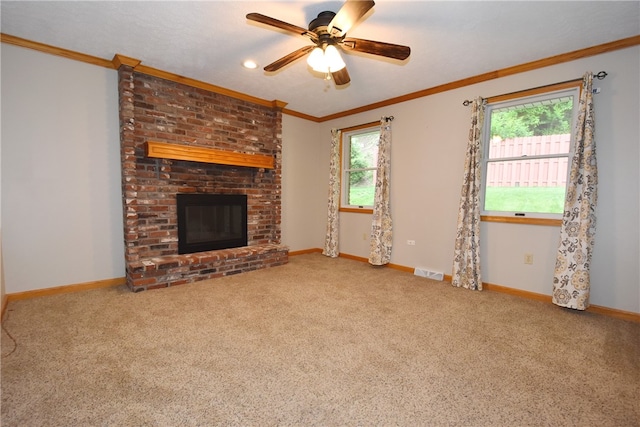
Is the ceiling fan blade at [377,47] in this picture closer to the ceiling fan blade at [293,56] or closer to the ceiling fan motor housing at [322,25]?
the ceiling fan motor housing at [322,25]

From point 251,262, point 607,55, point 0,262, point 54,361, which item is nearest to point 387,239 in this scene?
point 251,262

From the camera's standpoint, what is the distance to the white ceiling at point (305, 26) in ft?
6.91

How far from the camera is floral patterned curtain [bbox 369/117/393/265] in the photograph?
4.14 m

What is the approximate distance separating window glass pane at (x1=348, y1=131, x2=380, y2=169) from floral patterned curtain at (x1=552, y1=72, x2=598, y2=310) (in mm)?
2451

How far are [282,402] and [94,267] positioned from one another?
2.87m

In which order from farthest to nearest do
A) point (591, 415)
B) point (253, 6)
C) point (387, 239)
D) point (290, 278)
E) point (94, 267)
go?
point (387, 239)
point (290, 278)
point (94, 267)
point (253, 6)
point (591, 415)

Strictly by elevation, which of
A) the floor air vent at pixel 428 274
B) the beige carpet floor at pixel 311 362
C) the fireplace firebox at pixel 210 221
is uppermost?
the fireplace firebox at pixel 210 221

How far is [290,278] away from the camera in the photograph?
11.8 feet

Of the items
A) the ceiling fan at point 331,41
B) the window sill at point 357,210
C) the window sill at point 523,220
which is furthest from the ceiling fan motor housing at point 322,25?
the window sill at point 357,210

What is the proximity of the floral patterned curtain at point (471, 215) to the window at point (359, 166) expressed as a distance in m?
1.47

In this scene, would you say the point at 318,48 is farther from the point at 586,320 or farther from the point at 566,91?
the point at 586,320

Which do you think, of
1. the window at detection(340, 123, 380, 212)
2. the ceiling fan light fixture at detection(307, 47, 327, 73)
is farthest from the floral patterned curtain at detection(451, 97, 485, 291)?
the ceiling fan light fixture at detection(307, 47, 327, 73)

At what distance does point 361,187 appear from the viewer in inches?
188

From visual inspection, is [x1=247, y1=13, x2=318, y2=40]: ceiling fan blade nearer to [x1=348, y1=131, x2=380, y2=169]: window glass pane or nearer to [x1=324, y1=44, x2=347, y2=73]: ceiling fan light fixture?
[x1=324, y1=44, x2=347, y2=73]: ceiling fan light fixture
